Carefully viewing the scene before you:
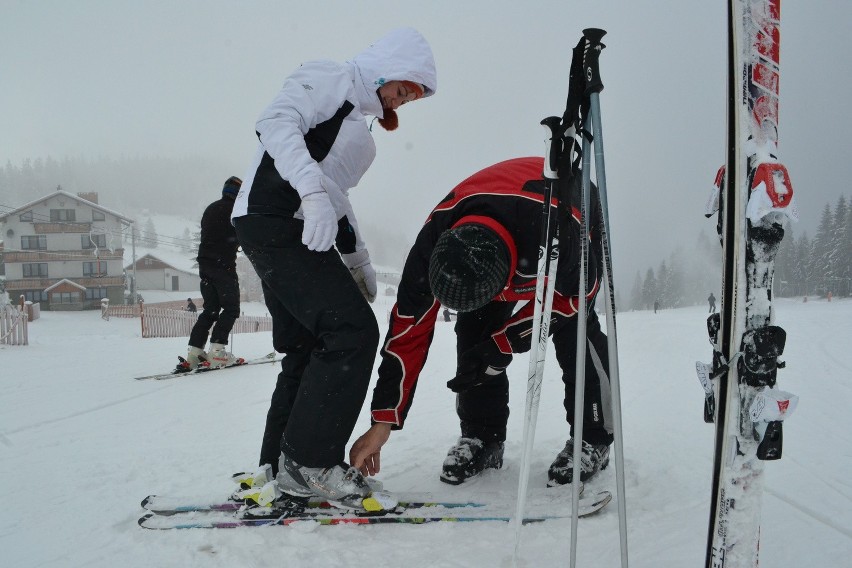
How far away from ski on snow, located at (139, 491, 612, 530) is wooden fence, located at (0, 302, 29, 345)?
35.3ft

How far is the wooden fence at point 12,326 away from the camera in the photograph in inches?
402

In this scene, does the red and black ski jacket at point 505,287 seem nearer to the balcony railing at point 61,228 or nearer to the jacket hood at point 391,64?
the jacket hood at point 391,64

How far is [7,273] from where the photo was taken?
3903 cm

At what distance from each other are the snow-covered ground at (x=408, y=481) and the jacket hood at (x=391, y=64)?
1.71m

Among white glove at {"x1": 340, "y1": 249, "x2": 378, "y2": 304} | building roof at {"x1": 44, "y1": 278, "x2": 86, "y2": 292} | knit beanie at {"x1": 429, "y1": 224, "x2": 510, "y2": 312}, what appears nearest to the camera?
knit beanie at {"x1": 429, "y1": 224, "x2": 510, "y2": 312}

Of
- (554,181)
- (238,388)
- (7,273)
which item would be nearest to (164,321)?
(238,388)

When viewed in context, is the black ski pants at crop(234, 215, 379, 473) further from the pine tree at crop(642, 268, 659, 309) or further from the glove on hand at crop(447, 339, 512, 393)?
the pine tree at crop(642, 268, 659, 309)

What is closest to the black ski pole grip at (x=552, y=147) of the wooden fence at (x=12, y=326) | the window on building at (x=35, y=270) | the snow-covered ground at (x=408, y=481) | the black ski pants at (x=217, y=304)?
the snow-covered ground at (x=408, y=481)

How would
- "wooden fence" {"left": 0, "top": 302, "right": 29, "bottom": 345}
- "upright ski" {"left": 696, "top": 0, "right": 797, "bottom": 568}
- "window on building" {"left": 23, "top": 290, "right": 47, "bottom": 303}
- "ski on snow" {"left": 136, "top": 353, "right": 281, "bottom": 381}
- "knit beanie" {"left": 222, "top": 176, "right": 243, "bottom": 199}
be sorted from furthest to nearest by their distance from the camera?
"window on building" {"left": 23, "top": 290, "right": 47, "bottom": 303} → "wooden fence" {"left": 0, "top": 302, "right": 29, "bottom": 345} → "ski on snow" {"left": 136, "top": 353, "right": 281, "bottom": 381} → "knit beanie" {"left": 222, "top": 176, "right": 243, "bottom": 199} → "upright ski" {"left": 696, "top": 0, "right": 797, "bottom": 568}

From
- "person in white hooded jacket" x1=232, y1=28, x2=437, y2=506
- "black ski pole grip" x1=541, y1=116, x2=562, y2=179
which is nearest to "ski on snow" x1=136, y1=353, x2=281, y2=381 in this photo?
"person in white hooded jacket" x1=232, y1=28, x2=437, y2=506

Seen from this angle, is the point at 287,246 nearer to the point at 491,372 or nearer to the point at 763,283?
the point at 491,372

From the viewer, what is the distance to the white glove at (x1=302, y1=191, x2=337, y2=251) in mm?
1891

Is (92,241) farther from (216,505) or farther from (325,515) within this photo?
(325,515)

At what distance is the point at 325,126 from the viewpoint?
2.08 m
